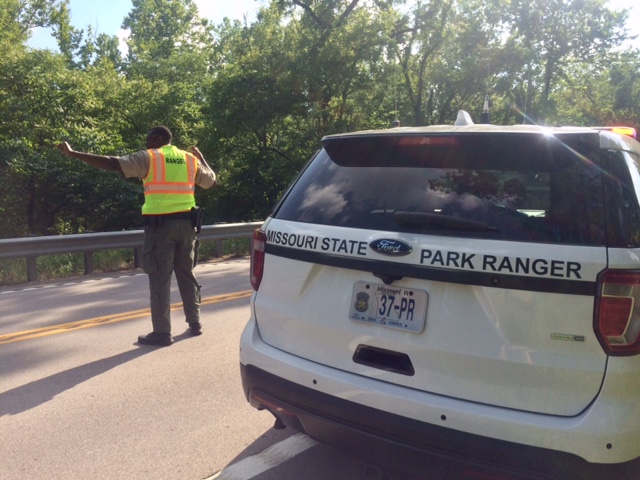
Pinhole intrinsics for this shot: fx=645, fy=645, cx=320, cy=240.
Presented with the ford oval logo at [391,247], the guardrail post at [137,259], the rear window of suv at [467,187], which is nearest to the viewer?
the rear window of suv at [467,187]

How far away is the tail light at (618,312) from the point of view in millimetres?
2363

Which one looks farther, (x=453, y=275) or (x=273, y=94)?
(x=273, y=94)

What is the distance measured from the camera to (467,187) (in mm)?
2775

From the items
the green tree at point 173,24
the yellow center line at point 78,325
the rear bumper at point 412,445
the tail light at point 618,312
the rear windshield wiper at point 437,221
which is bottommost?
the yellow center line at point 78,325

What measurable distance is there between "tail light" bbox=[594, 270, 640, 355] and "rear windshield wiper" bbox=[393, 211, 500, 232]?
467mm

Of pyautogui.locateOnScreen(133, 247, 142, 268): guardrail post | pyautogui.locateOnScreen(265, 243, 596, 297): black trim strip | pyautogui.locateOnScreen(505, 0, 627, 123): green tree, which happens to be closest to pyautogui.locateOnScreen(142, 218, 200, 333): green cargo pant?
pyautogui.locateOnScreen(265, 243, 596, 297): black trim strip

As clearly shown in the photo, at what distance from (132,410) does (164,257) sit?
1.77 m

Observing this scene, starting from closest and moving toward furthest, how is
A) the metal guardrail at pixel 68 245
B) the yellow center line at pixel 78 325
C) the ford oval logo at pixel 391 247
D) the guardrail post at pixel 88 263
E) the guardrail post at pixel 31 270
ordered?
the ford oval logo at pixel 391 247 → the yellow center line at pixel 78 325 → the metal guardrail at pixel 68 245 → the guardrail post at pixel 31 270 → the guardrail post at pixel 88 263

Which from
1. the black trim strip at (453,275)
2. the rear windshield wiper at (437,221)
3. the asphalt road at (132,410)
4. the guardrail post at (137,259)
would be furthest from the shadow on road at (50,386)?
the guardrail post at (137,259)

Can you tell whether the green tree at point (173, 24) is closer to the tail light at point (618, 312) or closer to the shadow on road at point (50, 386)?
the shadow on road at point (50, 386)

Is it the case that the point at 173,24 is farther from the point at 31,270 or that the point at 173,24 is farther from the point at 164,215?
the point at 164,215

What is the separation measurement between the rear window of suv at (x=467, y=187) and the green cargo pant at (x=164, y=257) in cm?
277

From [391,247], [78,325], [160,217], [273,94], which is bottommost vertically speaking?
[78,325]

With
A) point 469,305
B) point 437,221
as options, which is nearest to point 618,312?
point 469,305
